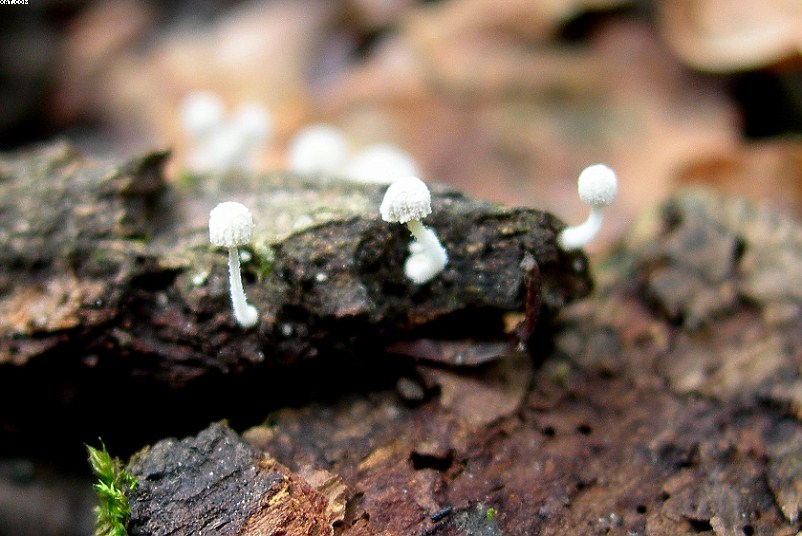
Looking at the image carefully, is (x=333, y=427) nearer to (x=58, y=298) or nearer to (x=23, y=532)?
(x=58, y=298)

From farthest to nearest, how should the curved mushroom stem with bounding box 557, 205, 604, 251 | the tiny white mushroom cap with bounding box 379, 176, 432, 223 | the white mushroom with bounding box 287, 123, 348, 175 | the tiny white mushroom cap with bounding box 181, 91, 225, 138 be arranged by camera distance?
the tiny white mushroom cap with bounding box 181, 91, 225, 138 → the white mushroom with bounding box 287, 123, 348, 175 → the curved mushroom stem with bounding box 557, 205, 604, 251 → the tiny white mushroom cap with bounding box 379, 176, 432, 223

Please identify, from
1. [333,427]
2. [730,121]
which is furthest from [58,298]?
[730,121]

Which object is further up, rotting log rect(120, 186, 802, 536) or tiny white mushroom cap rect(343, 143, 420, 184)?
tiny white mushroom cap rect(343, 143, 420, 184)

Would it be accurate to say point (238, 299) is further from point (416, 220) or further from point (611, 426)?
point (611, 426)

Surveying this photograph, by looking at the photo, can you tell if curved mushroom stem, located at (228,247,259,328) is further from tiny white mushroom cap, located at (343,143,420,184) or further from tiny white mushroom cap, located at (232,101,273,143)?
tiny white mushroom cap, located at (232,101,273,143)

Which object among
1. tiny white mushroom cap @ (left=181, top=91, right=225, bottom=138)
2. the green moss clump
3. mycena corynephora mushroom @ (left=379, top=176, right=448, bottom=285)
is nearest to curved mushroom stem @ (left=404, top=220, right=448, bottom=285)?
mycena corynephora mushroom @ (left=379, top=176, right=448, bottom=285)

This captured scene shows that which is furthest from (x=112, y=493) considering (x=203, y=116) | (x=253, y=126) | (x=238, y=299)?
(x=203, y=116)
